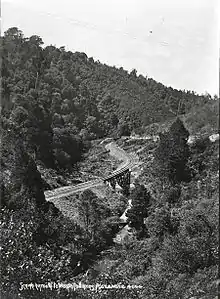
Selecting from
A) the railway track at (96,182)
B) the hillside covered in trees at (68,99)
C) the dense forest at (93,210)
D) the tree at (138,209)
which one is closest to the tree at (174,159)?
the dense forest at (93,210)

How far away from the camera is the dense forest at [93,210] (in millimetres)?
11719

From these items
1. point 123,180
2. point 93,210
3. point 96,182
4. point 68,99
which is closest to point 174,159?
point 93,210

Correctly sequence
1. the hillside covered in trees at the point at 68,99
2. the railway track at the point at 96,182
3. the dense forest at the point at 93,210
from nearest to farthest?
the dense forest at the point at 93,210, the railway track at the point at 96,182, the hillside covered in trees at the point at 68,99

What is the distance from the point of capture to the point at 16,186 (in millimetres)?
19141

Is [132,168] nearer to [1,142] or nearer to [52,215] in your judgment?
[1,142]

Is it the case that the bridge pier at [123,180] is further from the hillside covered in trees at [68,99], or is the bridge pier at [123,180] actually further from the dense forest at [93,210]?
the hillside covered in trees at [68,99]

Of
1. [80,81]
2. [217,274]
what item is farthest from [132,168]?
[80,81]

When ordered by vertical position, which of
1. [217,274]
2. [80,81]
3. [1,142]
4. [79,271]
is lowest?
[79,271]

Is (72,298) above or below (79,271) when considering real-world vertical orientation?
above

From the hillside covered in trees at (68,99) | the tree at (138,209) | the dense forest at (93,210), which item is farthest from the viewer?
the hillside covered in trees at (68,99)

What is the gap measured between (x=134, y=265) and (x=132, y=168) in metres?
14.9

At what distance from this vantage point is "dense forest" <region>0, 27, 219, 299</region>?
1172 cm

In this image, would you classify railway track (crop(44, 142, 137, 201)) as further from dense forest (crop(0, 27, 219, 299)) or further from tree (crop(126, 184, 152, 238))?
tree (crop(126, 184, 152, 238))

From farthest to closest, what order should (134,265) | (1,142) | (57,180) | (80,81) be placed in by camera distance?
1. (80,81)
2. (57,180)
3. (1,142)
4. (134,265)
